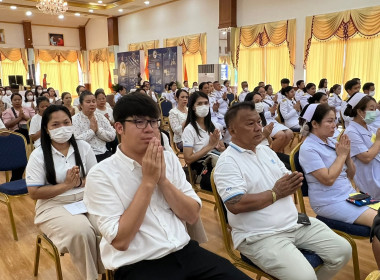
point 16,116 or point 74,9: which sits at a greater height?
point 74,9

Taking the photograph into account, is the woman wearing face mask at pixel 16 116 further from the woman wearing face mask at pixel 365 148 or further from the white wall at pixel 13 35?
the white wall at pixel 13 35

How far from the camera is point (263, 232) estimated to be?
1747mm

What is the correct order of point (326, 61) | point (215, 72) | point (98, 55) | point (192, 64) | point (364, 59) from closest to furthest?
point (364, 59), point (326, 61), point (215, 72), point (192, 64), point (98, 55)

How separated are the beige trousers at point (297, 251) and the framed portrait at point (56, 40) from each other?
1929 cm

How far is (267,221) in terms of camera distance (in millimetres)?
1762

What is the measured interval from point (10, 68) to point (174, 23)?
9433 mm

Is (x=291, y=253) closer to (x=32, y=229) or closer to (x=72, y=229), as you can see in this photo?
(x=72, y=229)

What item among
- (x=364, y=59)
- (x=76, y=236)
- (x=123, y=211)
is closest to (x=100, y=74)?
(x=364, y=59)

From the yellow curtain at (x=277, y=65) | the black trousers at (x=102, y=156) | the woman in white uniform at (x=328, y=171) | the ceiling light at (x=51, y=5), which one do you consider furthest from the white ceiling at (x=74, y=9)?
the woman in white uniform at (x=328, y=171)

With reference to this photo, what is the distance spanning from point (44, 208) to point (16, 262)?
772mm

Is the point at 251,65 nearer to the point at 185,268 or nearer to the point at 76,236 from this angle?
the point at 76,236

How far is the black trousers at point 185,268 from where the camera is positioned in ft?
4.46

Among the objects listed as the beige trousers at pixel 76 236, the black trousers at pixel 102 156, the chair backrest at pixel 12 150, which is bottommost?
the beige trousers at pixel 76 236

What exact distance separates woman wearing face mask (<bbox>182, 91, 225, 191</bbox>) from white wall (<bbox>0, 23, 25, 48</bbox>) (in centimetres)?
1685
